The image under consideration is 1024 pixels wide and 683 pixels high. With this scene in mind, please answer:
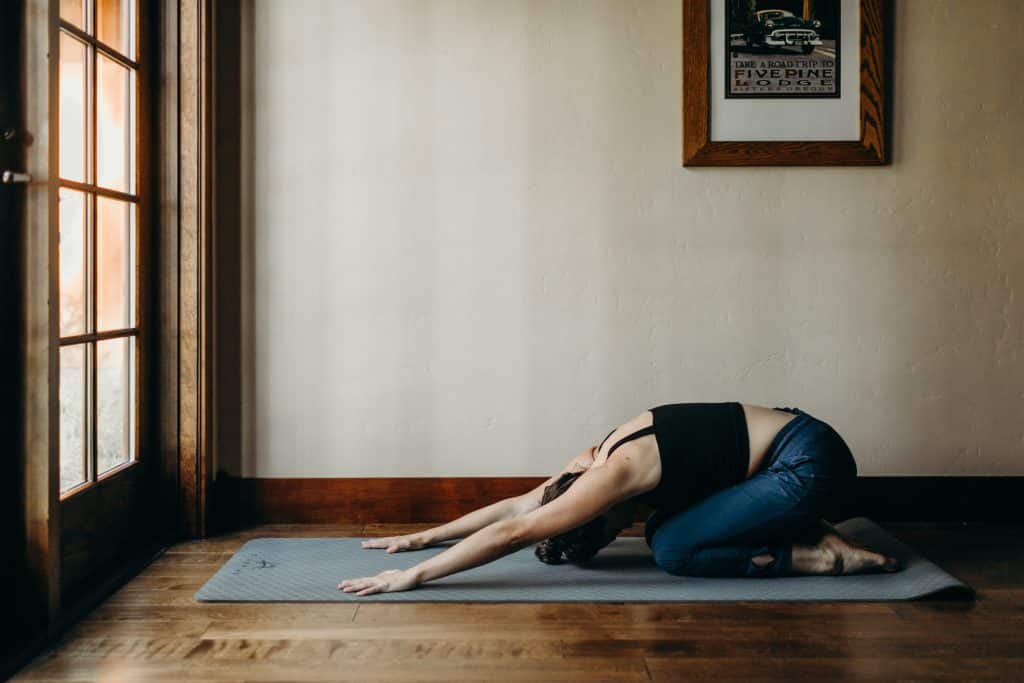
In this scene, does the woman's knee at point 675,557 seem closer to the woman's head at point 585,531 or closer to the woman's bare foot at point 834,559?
the woman's head at point 585,531

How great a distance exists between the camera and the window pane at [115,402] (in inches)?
103

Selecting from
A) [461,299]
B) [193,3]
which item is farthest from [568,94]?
[193,3]

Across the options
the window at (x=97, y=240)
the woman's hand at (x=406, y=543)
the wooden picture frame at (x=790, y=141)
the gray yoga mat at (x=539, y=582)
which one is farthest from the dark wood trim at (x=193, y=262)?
the wooden picture frame at (x=790, y=141)

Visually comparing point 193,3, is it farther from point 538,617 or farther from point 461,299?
point 538,617

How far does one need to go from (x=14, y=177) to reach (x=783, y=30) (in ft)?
8.02

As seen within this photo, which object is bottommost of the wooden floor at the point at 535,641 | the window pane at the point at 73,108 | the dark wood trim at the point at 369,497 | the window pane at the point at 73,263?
the wooden floor at the point at 535,641

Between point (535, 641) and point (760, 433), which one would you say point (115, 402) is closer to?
point (535, 641)

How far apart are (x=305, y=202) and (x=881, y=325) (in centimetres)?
207

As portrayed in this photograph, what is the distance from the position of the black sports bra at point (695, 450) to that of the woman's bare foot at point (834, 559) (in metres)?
0.27

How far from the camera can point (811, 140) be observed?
3.20 meters

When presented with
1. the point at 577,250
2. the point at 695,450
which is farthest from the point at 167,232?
the point at 695,450

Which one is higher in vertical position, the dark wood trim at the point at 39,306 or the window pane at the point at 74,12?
the window pane at the point at 74,12

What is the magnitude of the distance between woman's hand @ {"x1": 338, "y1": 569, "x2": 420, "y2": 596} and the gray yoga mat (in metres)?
0.02

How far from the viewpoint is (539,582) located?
252cm
